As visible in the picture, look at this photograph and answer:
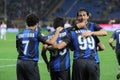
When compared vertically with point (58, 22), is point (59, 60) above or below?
below

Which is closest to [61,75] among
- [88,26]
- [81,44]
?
[81,44]

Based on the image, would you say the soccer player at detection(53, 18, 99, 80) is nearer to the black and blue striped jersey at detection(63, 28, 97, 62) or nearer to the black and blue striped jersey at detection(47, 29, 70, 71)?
the black and blue striped jersey at detection(63, 28, 97, 62)

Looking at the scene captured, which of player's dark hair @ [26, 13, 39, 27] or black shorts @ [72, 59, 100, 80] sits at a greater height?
player's dark hair @ [26, 13, 39, 27]

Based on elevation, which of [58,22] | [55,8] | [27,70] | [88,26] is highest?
[55,8]

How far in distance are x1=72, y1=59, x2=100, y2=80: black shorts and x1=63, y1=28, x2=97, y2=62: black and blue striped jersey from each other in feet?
0.41

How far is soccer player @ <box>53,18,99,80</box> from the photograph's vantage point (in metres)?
9.14

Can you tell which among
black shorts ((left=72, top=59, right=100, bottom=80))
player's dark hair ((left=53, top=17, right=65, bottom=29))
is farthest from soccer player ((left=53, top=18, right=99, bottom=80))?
player's dark hair ((left=53, top=17, right=65, bottom=29))

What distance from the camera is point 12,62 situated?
20.9m

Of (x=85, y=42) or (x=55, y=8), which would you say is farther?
(x=55, y=8)

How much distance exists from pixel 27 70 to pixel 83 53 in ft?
4.85

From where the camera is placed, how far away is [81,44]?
915 cm

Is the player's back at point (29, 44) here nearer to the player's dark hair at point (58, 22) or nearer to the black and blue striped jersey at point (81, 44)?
the player's dark hair at point (58, 22)

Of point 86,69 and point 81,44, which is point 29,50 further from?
point 86,69

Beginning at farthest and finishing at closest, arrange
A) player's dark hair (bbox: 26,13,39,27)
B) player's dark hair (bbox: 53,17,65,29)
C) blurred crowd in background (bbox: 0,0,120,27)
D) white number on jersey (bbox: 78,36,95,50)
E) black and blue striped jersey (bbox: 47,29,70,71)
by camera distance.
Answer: blurred crowd in background (bbox: 0,0,120,27), black and blue striped jersey (bbox: 47,29,70,71), player's dark hair (bbox: 53,17,65,29), player's dark hair (bbox: 26,13,39,27), white number on jersey (bbox: 78,36,95,50)
